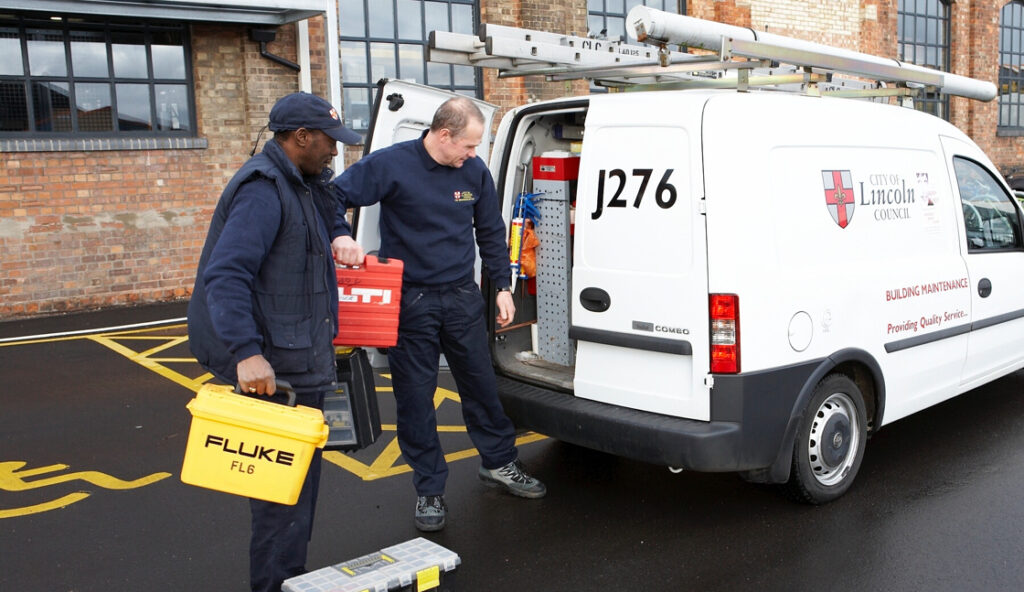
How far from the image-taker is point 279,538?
3266 mm

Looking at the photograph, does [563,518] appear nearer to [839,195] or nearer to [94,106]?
[839,195]

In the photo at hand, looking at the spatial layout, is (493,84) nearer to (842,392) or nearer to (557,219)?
(557,219)

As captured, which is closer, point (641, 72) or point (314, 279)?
point (314, 279)

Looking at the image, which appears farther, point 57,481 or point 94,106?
point 94,106

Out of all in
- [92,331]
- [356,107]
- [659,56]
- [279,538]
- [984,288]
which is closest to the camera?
[279,538]

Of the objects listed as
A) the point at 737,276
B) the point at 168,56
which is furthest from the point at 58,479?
the point at 168,56

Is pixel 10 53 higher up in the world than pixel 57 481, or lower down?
higher up

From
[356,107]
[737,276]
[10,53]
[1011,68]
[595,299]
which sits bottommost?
[595,299]

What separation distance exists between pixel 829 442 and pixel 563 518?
131cm

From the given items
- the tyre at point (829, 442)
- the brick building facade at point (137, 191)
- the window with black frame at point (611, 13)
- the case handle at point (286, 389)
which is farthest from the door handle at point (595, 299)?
the window with black frame at point (611, 13)

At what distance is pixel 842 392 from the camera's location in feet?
14.2

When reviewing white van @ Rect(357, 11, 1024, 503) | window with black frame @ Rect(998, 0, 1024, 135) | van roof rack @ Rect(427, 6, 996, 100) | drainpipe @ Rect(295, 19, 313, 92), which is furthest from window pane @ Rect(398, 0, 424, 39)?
window with black frame @ Rect(998, 0, 1024, 135)

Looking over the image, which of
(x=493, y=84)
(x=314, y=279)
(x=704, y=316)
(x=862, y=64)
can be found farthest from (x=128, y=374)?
(x=493, y=84)

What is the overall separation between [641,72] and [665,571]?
8.80ft
